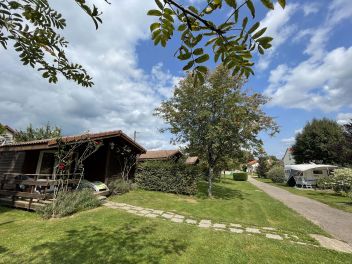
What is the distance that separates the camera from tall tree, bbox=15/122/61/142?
71.4ft

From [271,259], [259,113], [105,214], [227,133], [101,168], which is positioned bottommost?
[271,259]

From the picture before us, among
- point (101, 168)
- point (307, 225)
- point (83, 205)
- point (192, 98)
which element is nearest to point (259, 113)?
point (192, 98)

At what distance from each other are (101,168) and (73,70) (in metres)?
13.1

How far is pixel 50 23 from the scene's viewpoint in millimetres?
2332

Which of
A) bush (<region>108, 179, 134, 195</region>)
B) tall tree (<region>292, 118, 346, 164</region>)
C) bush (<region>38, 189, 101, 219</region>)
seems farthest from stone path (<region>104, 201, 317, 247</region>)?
tall tree (<region>292, 118, 346, 164</region>)

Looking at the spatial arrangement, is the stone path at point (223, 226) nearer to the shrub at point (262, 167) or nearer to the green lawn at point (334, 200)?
the green lawn at point (334, 200)

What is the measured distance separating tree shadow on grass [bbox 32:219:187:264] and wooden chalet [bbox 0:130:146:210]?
12.2 feet

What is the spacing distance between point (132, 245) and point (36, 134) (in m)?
21.4

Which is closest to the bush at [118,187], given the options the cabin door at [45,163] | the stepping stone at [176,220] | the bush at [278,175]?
the cabin door at [45,163]

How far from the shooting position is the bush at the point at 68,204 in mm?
8250

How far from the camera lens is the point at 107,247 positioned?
221 inches

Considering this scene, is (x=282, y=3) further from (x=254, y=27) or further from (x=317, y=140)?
(x=317, y=140)

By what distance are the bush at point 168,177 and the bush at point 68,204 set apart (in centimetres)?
696

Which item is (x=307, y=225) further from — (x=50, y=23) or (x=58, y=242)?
(x=50, y=23)
